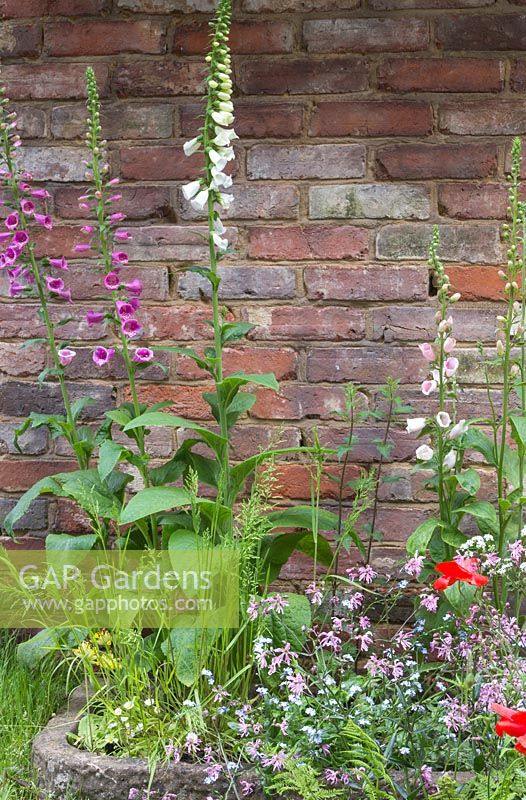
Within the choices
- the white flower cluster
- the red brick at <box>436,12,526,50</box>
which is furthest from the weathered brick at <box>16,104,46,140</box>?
the red brick at <box>436,12,526,50</box>

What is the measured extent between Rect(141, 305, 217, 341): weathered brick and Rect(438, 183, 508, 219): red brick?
0.73m

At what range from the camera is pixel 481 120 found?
7.79 ft

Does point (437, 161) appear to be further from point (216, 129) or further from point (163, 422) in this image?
point (163, 422)

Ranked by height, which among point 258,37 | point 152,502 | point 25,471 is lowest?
point 25,471

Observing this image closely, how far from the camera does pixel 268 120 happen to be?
7.93ft

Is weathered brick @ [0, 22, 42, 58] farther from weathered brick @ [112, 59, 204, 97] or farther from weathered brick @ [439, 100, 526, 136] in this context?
weathered brick @ [439, 100, 526, 136]

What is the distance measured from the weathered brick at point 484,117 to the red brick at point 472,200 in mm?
146

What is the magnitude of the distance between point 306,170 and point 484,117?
19.8 inches

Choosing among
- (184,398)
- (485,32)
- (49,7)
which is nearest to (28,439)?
(184,398)

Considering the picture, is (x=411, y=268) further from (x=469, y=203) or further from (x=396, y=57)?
(x=396, y=57)

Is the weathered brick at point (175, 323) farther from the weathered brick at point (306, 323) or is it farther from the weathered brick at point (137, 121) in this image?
the weathered brick at point (137, 121)

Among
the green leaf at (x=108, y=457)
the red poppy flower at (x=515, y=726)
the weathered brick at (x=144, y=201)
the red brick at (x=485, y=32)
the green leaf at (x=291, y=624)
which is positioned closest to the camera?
the red poppy flower at (x=515, y=726)

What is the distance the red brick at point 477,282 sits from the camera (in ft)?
7.81

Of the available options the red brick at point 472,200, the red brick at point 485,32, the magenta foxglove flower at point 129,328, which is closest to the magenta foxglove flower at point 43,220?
the magenta foxglove flower at point 129,328
